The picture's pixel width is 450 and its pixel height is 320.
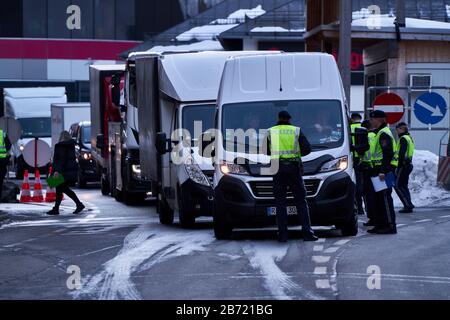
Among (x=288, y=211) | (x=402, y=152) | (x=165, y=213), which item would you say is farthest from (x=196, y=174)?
(x=402, y=152)

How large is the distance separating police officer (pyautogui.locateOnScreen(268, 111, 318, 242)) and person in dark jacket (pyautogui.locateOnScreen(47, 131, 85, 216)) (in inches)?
377

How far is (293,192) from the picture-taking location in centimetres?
1725

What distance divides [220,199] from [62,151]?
30.2ft

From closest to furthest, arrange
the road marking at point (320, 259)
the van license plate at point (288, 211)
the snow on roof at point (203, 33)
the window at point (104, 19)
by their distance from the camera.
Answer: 1. the road marking at point (320, 259)
2. the van license plate at point (288, 211)
3. the snow on roof at point (203, 33)
4. the window at point (104, 19)

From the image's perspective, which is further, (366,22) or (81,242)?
(366,22)

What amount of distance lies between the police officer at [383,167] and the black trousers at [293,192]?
75.9 inches

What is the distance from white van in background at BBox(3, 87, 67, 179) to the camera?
161ft

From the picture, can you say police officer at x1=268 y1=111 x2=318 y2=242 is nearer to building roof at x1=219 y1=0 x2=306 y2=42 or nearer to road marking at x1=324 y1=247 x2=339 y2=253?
road marking at x1=324 y1=247 x2=339 y2=253

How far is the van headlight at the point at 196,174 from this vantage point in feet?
66.2

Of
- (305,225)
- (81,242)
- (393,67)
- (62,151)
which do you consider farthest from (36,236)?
(393,67)

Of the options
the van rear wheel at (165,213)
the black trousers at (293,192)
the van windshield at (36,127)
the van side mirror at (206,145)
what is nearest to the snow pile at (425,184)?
the van rear wheel at (165,213)

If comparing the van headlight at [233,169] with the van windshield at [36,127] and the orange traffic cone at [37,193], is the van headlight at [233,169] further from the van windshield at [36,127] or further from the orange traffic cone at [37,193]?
the van windshield at [36,127]
